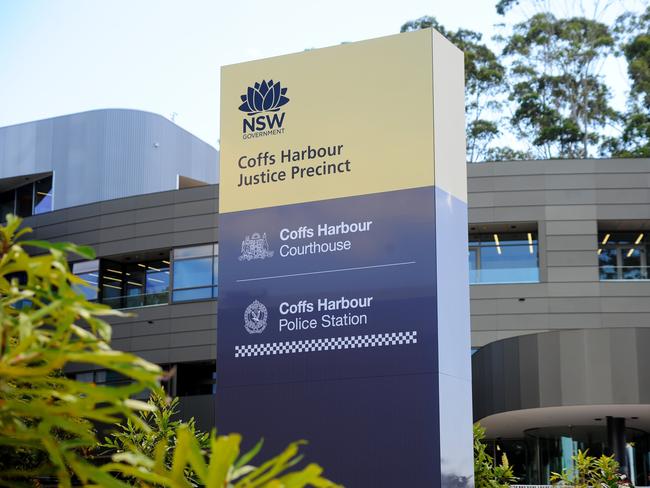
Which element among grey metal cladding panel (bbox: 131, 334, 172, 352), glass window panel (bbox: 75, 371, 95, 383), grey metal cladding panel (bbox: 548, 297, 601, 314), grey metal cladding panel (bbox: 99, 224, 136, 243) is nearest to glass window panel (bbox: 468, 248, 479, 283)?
grey metal cladding panel (bbox: 548, 297, 601, 314)

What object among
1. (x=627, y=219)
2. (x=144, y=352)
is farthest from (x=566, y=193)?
(x=144, y=352)

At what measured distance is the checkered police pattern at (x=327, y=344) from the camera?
13703 millimetres

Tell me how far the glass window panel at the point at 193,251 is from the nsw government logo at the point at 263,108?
21.4 m

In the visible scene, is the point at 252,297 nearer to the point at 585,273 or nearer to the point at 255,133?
the point at 255,133

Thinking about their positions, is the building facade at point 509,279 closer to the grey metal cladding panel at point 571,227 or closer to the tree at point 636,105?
the grey metal cladding panel at point 571,227

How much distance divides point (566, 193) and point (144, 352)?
14435mm

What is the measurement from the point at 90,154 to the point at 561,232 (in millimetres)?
19489

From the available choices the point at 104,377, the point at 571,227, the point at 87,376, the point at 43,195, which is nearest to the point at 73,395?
the point at 571,227

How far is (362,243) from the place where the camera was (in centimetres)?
1410

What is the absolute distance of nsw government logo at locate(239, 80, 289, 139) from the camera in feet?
49.3

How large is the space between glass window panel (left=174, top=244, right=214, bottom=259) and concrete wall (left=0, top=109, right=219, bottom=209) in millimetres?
7946

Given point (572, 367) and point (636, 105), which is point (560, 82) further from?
point (572, 367)

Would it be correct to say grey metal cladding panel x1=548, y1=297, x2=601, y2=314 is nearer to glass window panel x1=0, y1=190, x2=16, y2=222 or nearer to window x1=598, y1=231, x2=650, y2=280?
window x1=598, y1=231, x2=650, y2=280

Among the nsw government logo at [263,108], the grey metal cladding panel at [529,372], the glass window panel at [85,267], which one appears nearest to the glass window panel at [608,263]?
the grey metal cladding panel at [529,372]
